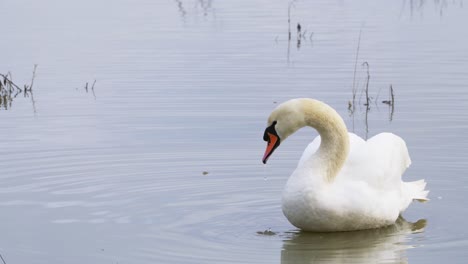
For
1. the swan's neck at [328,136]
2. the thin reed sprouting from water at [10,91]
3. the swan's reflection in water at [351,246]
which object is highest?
the swan's neck at [328,136]

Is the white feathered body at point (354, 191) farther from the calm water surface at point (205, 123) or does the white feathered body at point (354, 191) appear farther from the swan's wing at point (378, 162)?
the calm water surface at point (205, 123)

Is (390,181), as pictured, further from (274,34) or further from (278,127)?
(274,34)

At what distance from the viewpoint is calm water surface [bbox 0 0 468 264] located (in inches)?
328

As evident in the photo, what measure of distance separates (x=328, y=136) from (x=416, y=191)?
37.7 inches

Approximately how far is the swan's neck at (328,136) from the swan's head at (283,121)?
0.21ft

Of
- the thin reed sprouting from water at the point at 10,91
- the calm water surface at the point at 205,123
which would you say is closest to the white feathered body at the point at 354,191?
the calm water surface at the point at 205,123

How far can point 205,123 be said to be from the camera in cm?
1212

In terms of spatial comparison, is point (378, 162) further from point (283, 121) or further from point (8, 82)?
point (8, 82)

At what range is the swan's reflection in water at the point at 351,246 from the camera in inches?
311

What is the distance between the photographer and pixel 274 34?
1809cm

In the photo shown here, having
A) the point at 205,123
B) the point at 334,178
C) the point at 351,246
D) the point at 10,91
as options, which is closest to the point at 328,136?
the point at 334,178

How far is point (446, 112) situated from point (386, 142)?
130 inches

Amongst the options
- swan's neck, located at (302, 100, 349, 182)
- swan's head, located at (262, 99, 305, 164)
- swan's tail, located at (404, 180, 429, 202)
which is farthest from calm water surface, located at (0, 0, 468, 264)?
swan's head, located at (262, 99, 305, 164)

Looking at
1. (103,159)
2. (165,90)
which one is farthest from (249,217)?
(165,90)
